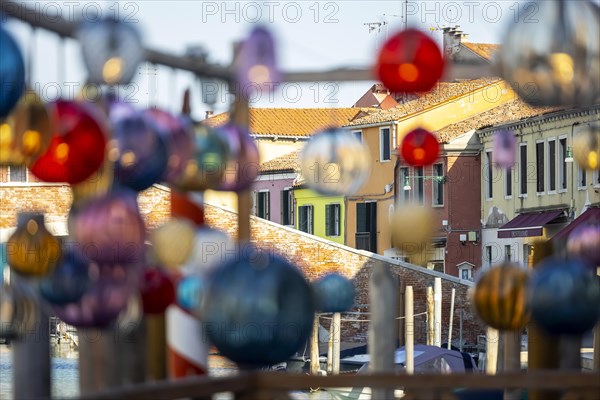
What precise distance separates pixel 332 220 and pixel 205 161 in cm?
3664

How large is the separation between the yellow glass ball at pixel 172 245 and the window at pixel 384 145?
3163 centimetres

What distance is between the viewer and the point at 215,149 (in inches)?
215

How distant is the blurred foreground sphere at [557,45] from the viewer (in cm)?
483

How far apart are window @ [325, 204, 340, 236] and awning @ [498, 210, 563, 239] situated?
10397 millimetres

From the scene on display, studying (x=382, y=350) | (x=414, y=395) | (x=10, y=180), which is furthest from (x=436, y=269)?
(x=414, y=395)

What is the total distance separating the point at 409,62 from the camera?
5.52 meters

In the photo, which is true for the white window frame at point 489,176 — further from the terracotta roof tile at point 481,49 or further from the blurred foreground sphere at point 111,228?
the blurred foreground sphere at point 111,228

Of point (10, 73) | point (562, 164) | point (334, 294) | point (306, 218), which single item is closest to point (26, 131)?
point (10, 73)

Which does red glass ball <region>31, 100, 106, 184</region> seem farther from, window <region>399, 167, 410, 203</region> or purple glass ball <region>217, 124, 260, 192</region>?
window <region>399, 167, 410, 203</region>

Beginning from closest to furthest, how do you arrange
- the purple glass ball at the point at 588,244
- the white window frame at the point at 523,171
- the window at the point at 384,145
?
1. the purple glass ball at the point at 588,244
2. the white window frame at the point at 523,171
3. the window at the point at 384,145

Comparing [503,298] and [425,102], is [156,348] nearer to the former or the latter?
[503,298]

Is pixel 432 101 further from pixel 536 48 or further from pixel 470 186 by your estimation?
pixel 536 48

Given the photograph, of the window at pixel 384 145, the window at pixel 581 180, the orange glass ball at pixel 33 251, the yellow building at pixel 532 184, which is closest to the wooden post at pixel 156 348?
the orange glass ball at pixel 33 251

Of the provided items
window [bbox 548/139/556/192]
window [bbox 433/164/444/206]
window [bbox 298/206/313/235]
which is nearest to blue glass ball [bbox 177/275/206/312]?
window [bbox 548/139/556/192]
